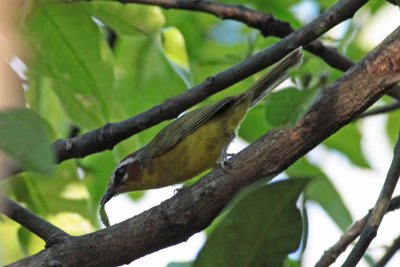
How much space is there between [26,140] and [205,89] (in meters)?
1.81

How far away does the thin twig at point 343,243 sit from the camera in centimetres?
298

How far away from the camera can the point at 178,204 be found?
2652 mm

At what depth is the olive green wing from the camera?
172 inches

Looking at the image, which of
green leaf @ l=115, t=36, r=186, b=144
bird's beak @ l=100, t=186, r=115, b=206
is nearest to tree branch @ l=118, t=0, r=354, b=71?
green leaf @ l=115, t=36, r=186, b=144

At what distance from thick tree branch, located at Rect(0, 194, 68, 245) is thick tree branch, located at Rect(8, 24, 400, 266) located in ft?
0.33

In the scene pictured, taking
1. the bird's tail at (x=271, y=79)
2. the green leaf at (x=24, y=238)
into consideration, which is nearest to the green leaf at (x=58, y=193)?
the green leaf at (x=24, y=238)

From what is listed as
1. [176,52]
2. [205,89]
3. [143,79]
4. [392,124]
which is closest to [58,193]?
[143,79]

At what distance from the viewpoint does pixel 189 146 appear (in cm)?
469

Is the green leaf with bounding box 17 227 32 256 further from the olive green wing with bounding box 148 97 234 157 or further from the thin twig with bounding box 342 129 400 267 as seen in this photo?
the thin twig with bounding box 342 129 400 267

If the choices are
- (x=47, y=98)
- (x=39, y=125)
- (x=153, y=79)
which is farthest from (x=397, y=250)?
(x=39, y=125)

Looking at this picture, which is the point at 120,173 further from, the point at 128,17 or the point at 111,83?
the point at 111,83

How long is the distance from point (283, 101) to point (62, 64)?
1.37 meters

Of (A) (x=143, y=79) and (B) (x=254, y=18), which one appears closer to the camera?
(B) (x=254, y=18)

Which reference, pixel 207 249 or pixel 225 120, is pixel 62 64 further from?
pixel 207 249
